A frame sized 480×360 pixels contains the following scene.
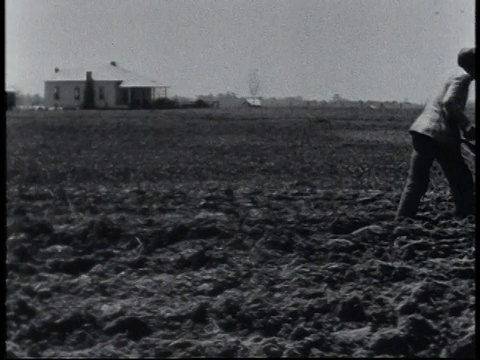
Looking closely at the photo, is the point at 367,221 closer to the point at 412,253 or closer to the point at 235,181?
the point at 412,253

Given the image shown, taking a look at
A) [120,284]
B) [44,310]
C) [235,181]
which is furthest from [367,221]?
[44,310]

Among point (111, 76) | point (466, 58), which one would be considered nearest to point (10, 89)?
point (111, 76)

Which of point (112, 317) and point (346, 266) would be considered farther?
point (346, 266)

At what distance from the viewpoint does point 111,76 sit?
14.4 ft

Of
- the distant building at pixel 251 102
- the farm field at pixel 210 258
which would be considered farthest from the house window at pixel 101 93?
the distant building at pixel 251 102

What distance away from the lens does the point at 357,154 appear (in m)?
8.01

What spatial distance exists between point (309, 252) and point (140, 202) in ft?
4.05

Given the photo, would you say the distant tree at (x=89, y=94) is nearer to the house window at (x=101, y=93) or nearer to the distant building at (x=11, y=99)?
the house window at (x=101, y=93)

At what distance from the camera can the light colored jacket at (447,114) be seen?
17.1 feet

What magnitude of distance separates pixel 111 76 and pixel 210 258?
1.07 m

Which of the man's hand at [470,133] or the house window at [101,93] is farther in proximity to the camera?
the man's hand at [470,133]

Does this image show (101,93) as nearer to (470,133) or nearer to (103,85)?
(103,85)

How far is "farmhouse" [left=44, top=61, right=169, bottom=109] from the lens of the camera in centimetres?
429

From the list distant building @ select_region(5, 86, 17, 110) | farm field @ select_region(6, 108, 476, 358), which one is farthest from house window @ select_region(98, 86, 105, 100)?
distant building @ select_region(5, 86, 17, 110)
